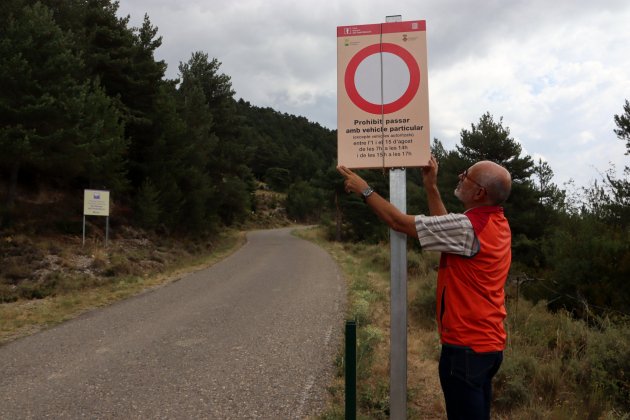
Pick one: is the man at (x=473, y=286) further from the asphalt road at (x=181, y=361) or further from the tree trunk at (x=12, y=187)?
the tree trunk at (x=12, y=187)

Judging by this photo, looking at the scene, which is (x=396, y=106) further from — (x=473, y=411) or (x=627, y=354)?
(x=627, y=354)

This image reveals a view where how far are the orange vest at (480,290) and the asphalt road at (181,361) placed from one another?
2.50 metres

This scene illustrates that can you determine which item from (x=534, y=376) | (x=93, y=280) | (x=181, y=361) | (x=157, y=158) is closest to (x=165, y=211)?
(x=157, y=158)

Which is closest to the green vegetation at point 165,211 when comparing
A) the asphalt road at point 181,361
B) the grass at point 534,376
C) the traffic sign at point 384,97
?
the grass at point 534,376

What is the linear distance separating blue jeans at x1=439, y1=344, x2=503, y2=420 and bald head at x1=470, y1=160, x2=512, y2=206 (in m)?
0.79

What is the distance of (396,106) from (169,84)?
81.4 feet

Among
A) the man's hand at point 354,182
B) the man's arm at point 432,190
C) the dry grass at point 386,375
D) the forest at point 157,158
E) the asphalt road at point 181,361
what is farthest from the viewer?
the forest at point 157,158

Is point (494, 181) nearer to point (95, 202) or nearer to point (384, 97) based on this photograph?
point (384, 97)

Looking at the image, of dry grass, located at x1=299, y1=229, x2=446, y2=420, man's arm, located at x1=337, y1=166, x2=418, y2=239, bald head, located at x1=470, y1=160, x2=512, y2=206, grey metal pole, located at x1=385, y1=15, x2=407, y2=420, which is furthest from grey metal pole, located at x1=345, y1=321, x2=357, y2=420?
dry grass, located at x1=299, y1=229, x2=446, y2=420

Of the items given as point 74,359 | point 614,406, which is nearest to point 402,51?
point 614,406

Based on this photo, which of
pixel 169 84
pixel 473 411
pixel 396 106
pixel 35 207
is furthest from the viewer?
pixel 169 84

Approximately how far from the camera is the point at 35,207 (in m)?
16.5

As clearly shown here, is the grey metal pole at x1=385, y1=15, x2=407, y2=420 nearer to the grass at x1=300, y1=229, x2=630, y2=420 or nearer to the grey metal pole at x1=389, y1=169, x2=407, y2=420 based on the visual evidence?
the grey metal pole at x1=389, y1=169, x2=407, y2=420

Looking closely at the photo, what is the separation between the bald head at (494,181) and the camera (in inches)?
87.5
